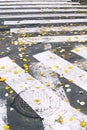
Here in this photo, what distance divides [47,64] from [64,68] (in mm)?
488

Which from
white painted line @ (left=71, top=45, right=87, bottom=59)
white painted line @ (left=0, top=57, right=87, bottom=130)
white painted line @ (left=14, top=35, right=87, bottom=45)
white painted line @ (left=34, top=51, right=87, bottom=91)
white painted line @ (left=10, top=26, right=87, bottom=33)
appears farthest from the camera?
white painted line @ (left=10, top=26, right=87, bottom=33)

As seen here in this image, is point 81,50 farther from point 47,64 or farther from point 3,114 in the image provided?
point 3,114

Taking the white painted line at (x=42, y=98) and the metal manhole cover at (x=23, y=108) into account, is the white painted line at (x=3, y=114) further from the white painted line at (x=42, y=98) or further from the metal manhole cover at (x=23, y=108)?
the white painted line at (x=42, y=98)

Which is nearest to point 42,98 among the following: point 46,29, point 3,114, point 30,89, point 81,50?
point 30,89

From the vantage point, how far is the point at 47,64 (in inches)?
271

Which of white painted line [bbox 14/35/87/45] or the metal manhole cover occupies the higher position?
white painted line [bbox 14/35/87/45]

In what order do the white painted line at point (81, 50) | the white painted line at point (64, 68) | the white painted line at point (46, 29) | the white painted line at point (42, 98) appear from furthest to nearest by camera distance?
the white painted line at point (46, 29), the white painted line at point (81, 50), the white painted line at point (64, 68), the white painted line at point (42, 98)

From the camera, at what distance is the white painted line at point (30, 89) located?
5216mm

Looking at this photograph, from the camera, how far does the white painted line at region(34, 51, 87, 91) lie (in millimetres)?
6079

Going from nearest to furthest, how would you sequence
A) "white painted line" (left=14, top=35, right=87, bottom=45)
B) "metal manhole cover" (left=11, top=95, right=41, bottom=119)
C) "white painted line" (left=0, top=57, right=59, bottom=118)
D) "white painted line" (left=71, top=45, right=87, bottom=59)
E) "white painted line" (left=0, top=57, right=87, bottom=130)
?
"white painted line" (left=0, top=57, right=87, bottom=130), "metal manhole cover" (left=11, top=95, right=41, bottom=119), "white painted line" (left=0, top=57, right=59, bottom=118), "white painted line" (left=71, top=45, right=87, bottom=59), "white painted line" (left=14, top=35, right=87, bottom=45)

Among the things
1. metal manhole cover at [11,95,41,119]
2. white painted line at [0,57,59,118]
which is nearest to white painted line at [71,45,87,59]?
white painted line at [0,57,59,118]

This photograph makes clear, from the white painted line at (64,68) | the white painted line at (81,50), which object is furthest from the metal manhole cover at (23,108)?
the white painted line at (81,50)

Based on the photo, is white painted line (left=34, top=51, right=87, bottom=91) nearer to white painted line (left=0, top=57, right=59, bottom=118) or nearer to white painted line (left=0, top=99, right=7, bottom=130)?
white painted line (left=0, top=57, right=59, bottom=118)

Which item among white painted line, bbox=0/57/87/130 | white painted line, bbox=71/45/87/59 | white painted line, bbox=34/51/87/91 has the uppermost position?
white painted line, bbox=71/45/87/59
